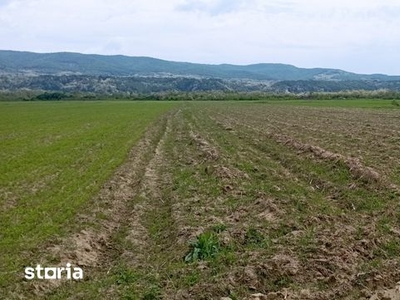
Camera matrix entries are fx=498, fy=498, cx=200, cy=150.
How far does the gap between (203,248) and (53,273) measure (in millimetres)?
3079

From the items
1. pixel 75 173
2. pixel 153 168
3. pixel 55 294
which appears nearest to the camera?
pixel 55 294

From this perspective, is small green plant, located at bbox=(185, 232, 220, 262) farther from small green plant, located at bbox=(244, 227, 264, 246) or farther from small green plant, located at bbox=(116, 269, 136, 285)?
small green plant, located at bbox=(116, 269, 136, 285)

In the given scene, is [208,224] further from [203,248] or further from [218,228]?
[203,248]

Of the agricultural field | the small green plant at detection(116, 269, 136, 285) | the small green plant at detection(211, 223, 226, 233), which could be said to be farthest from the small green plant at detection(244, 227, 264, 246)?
the small green plant at detection(116, 269, 136, 285)

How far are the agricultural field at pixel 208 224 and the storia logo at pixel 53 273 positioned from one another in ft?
0.60

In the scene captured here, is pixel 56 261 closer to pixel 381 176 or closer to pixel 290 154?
pixel 381 176

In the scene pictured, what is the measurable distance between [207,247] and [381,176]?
9.00 meters

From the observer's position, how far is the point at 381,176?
17125mm

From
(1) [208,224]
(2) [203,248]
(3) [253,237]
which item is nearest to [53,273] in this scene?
(2) [203,248]

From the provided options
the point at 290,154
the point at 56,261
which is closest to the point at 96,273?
the point at 56,261

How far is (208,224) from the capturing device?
1262 centimetres

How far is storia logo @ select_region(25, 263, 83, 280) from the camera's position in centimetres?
956

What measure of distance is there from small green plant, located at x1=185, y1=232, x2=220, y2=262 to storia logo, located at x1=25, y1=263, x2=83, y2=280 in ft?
7.26

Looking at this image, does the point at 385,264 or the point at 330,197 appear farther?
the point at 330,197
